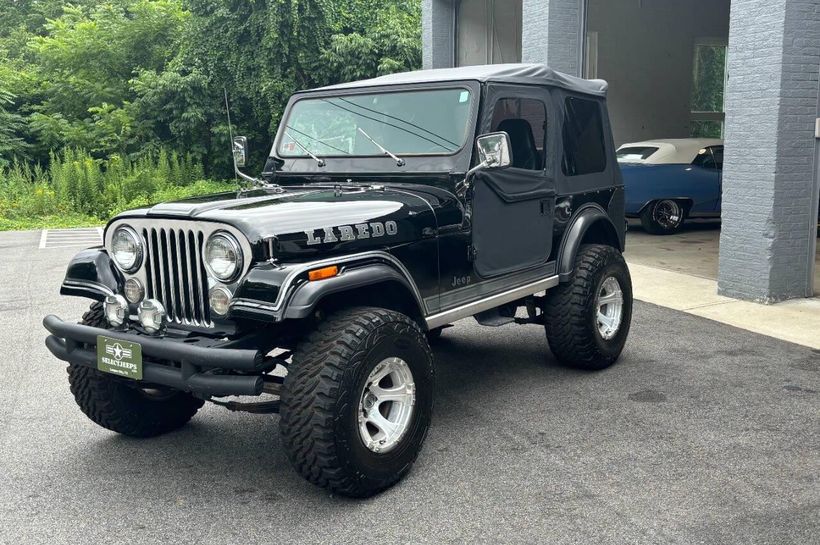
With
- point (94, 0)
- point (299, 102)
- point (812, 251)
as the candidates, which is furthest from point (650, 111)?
point (94, 0)

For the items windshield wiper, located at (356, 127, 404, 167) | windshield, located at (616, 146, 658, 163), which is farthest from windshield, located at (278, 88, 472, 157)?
windshield, located at (616, 146, 658, 163)

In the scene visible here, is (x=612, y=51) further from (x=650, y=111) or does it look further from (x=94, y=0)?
(x=94, y=0)

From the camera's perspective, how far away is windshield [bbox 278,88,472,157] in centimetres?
480

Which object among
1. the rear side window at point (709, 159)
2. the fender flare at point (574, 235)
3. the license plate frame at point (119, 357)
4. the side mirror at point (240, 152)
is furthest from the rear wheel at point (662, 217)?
the license plate frame at point (119, 357)

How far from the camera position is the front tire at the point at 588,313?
5453mm

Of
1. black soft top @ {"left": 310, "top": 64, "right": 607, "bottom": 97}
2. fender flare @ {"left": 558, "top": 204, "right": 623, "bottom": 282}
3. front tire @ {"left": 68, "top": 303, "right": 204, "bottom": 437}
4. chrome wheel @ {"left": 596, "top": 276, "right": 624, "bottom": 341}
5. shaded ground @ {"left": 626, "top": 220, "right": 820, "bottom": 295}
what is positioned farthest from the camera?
shaded ground @ {"left": 626, "top": 220, "right": 820, "bottom": 295}

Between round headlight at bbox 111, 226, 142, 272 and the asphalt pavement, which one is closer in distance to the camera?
the asphalt pavement

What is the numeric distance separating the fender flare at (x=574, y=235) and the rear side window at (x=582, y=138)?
29cm

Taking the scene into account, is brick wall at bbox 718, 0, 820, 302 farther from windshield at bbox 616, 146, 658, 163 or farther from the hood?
windshield at bbox 616, 146, 658, 163

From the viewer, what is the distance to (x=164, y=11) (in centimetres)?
2277

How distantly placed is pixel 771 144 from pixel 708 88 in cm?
1333

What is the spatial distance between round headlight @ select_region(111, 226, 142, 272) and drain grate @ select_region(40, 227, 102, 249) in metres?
8.71

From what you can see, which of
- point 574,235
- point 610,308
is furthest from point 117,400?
point 610,308

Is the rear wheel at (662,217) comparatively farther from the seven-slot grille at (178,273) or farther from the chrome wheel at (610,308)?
the seven-slot grille at (178,273)
